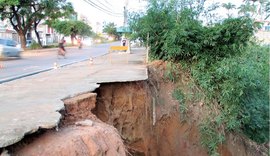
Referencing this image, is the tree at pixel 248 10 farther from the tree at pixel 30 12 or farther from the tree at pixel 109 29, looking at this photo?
the tree at pixel 109 29

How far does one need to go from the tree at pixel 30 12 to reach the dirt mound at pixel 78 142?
80.9ft

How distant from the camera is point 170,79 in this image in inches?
331

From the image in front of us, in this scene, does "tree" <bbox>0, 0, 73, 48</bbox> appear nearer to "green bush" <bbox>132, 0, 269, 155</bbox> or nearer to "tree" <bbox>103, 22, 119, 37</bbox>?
"green bush" <bbox>132, 0, 269, 155</bbox>

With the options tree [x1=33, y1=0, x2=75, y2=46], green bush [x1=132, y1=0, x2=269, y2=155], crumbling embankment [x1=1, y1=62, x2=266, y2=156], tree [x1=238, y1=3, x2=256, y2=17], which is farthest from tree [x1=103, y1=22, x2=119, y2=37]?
crumbling embankment [x1=1, y1=62, x2=266, y2=156]

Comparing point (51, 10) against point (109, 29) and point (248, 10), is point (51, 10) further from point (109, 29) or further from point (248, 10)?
point (109, 29)

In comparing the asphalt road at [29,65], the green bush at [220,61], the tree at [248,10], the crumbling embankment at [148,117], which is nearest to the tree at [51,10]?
the asphalt road at [29,65]

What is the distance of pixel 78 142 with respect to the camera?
3.35m

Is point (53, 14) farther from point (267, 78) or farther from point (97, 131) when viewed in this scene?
point (97, 131)

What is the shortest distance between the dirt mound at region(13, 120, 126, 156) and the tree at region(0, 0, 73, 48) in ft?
80.9

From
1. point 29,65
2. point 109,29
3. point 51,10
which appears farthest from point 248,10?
point 109,29

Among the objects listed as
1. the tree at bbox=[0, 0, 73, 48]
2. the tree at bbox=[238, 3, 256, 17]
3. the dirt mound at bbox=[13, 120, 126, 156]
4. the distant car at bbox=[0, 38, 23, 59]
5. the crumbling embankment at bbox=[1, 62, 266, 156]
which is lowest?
the crumbling embankment at bbox=[1, 62, 266, 156]

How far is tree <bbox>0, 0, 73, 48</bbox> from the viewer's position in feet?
86.4

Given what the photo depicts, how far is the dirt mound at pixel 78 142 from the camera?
9.97ft

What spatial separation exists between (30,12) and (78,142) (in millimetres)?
27282
